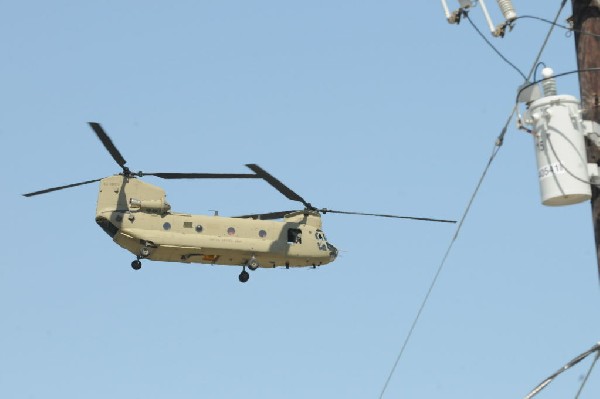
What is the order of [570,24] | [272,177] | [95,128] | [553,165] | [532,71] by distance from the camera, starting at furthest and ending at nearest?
[272,177] < [95,128] < [570,24] < [532,71] < [553,165]

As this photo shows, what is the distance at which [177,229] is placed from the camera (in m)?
42.3

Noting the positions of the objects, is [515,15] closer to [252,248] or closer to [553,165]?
[553,165]

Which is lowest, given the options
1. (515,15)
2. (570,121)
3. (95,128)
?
(570,121)

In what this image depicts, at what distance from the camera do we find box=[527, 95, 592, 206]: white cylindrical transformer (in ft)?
37.0

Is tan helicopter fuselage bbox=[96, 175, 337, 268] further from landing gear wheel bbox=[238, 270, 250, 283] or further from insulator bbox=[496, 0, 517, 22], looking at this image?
insulator bbox=[496, 0, 517, 22]

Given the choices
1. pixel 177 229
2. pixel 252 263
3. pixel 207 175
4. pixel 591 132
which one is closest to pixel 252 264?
pixel 252 263

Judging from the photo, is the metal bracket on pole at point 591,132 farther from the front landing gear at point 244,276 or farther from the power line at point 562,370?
the front landing gear at point 244,276

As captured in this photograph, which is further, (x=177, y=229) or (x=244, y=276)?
(x=244, y=276)

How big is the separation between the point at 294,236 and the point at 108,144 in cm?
832

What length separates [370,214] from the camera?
4622 centimetres

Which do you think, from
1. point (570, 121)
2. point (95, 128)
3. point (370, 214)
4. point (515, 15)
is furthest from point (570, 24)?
point (370, 214)

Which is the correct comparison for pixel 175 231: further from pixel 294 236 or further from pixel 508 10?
pixel 508 10

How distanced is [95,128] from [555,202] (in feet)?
102

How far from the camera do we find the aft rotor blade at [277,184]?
42.0m
